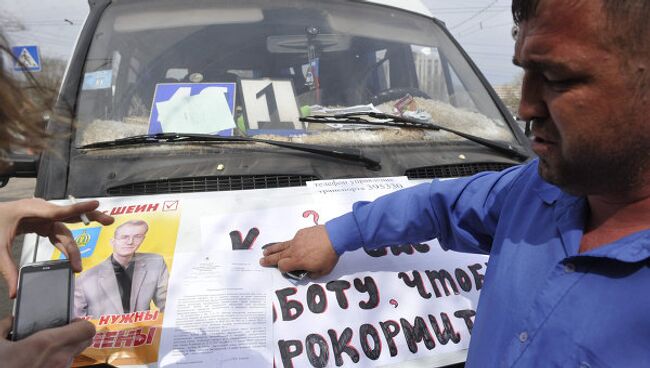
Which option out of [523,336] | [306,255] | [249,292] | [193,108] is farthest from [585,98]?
[193,108]

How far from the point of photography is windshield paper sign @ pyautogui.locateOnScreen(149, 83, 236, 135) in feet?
6.29

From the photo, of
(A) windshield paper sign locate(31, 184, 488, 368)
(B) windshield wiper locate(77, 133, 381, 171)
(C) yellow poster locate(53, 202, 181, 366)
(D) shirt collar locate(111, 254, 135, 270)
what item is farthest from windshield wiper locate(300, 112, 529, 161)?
(D) shirt collar locate(111, 254, 135, 270)

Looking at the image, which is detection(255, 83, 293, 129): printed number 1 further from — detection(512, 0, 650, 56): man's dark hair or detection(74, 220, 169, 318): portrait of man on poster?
detection(512, 0, 650, 56): man's dark hair

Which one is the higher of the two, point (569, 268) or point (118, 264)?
point (118, 264)

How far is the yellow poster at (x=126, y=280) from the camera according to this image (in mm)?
1292

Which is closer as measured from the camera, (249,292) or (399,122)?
(249,292)

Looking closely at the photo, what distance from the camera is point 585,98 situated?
0.91 metres

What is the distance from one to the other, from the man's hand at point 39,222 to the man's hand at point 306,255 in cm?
51

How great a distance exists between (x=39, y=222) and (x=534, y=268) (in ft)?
4.00

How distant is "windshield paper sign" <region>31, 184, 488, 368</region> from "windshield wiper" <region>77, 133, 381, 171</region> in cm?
19

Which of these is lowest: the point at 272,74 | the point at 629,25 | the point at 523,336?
the point at 523,336

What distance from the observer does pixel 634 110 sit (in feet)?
2.94

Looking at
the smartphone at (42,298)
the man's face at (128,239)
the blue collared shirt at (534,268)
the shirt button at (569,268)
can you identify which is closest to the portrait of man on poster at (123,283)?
the man's face at (128,239)

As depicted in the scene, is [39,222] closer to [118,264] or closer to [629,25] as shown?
[118,264]
